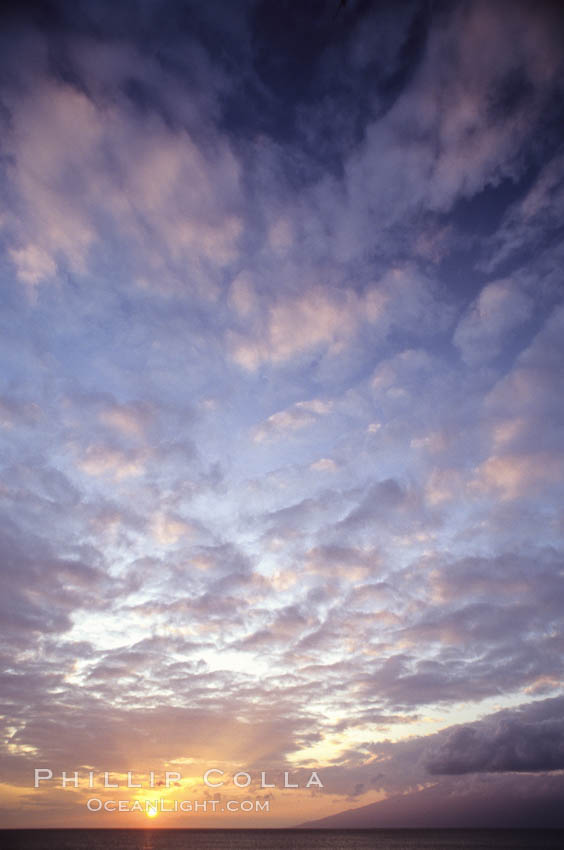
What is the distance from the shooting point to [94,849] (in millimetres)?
170375

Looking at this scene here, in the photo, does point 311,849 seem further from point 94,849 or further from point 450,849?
point 94,849

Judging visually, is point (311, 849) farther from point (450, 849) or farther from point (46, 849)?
point (46, 849)

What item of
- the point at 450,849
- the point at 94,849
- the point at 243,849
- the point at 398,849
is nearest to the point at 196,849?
the point at 243,849

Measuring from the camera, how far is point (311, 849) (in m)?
200

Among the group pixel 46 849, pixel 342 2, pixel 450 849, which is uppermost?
pixel 342 2

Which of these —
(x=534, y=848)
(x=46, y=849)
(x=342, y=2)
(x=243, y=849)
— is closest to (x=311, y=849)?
(x=243, y=849)

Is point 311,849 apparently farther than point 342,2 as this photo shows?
Yes

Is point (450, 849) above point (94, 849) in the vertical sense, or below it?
below

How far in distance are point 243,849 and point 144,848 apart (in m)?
40.8

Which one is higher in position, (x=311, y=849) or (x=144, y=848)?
(x=144, y=848)

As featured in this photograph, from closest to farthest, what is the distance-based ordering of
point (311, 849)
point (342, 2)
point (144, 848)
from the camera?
1. point (342, 2)
2. point (144, 848)
3. point (311, 849)

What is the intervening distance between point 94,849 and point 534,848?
161550mm

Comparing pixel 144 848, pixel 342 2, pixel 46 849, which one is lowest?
pixel 144 848

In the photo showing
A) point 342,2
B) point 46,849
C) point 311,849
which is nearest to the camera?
point 342,2
